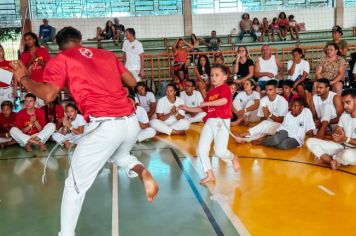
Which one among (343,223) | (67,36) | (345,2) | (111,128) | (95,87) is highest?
(345,2)

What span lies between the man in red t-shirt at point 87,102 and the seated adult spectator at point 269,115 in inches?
175

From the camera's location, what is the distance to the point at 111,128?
311 cm

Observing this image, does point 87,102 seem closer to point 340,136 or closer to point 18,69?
point 18,69

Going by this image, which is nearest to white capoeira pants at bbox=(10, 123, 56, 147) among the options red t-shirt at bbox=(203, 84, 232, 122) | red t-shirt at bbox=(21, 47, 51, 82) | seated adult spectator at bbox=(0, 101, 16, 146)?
seated adult spectator at bbox=(0, 101, 16, 146)

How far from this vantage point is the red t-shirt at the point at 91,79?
300 centimetres

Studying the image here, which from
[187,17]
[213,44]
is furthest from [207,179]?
[187,17]

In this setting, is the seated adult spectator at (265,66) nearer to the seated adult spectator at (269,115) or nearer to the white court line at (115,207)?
the seated adult spectator at (269,115)

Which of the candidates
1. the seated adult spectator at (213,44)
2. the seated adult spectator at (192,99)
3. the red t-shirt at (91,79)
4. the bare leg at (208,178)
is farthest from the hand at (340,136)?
the seated adult spectator at (213,44)

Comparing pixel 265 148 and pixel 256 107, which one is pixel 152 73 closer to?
pixel 256 107

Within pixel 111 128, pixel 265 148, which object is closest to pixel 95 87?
pixel 111 128

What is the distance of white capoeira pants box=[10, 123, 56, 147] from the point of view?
745 centimetres

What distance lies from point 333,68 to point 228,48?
699cm

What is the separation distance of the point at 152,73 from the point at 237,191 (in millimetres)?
8993

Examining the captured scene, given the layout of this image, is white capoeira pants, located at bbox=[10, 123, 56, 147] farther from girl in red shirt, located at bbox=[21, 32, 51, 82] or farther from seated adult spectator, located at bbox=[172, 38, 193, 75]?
seated adult spectator, located at bbox=[172, 38, 193, 75]
